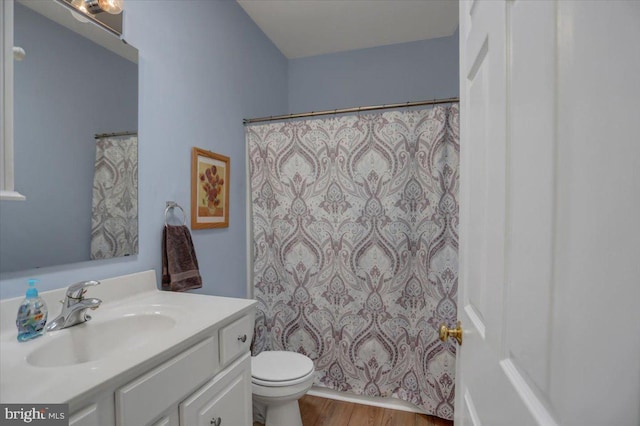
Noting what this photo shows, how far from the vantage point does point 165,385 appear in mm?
862

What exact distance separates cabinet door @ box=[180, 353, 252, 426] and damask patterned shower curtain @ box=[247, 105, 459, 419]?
922 millimetres

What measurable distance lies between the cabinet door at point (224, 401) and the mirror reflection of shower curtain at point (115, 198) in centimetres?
69

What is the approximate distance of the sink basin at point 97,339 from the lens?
0.91m

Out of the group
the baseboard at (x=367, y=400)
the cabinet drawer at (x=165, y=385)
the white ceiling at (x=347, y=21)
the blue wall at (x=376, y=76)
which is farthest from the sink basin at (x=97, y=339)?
the blue wall at (x=376, y=76)

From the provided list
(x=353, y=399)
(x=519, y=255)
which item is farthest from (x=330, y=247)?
(x=519, y=255)

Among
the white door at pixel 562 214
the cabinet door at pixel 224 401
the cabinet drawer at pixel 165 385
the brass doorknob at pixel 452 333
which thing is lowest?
the cabinet door at pixel 224 401

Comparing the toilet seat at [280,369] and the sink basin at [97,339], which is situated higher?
the sink basin at [97,339]

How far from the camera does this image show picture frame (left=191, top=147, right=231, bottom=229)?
1740 millimetres

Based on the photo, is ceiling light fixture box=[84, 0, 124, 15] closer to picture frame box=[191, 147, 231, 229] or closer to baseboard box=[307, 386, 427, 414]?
picture frame box=[191, 147, 231, 229]

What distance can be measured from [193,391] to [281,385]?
712mm

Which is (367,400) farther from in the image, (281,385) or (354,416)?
(281,385)

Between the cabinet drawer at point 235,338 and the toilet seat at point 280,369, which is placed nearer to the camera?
the cabinet drawer at point 235,338

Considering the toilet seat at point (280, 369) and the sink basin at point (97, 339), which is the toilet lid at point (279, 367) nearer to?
the toilet seat at point (280, 369)

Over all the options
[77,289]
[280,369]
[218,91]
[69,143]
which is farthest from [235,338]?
[218,91]
